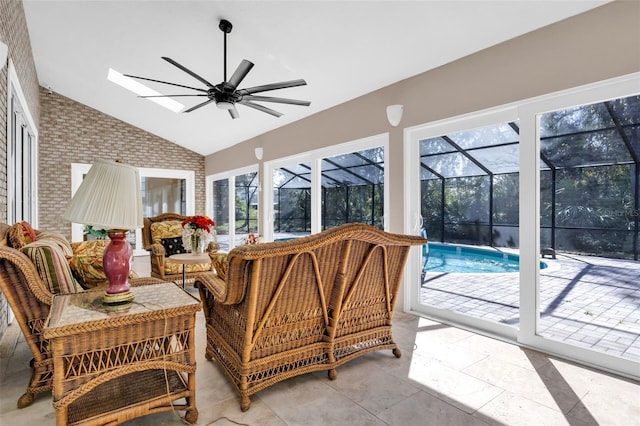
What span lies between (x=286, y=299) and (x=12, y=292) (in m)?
1.46

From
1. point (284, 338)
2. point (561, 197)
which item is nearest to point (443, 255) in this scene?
point (561, 197)

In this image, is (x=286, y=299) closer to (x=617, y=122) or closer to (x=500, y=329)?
(x=500, y=329)

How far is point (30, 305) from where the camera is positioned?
193cm

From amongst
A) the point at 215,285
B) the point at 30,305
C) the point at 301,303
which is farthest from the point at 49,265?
the point at 301,303

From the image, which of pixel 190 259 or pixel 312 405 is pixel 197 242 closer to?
pixel 190 259

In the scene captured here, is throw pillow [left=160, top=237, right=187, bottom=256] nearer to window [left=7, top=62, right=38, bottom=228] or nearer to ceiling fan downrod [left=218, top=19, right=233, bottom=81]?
window [left=7, top=62, right=38, bottom=228]

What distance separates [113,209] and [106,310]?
1.58 ft

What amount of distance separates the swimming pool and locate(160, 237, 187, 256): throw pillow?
3.30 m

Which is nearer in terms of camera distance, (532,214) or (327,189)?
(532,214)

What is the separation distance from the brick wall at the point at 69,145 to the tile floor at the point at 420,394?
17.9 ft

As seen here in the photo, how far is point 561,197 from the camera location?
2740mm

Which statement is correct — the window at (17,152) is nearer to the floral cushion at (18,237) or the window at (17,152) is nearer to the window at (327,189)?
the floral cushion at (18,237)

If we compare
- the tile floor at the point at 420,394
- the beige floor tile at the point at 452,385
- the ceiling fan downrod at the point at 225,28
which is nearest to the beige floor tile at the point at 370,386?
the tile floor at the point at 420,394

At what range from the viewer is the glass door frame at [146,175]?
23.9 feet
